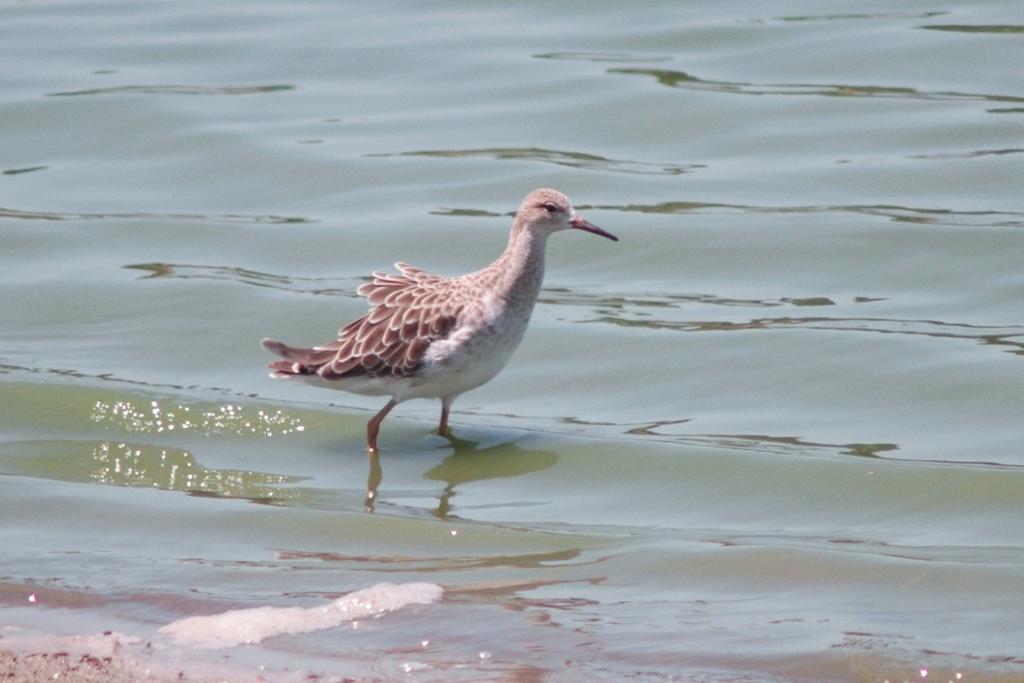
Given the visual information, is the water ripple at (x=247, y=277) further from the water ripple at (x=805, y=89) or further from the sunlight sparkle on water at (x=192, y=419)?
the water ripple at (x=805, y=89)

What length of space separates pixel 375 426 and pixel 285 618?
334 cm

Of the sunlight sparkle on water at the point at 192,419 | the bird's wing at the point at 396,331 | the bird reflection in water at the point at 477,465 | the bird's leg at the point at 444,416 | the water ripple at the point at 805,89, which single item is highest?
the water ripple at the point at 805,89

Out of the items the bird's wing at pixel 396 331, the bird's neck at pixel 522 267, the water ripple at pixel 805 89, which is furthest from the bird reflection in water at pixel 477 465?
the water ripple at pixel 805 89

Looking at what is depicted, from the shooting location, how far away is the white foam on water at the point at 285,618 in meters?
8.10

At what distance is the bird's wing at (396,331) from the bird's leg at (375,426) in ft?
1.13

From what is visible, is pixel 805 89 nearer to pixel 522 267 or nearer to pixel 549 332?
pixel 549 332

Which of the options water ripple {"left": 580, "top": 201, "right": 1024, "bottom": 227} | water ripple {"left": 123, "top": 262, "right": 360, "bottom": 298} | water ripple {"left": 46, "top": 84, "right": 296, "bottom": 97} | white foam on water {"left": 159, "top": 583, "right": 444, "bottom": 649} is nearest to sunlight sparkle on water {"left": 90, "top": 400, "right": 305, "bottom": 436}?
water ripple {"left": 123, "top": 262, "right": 360, "bottom": 298}

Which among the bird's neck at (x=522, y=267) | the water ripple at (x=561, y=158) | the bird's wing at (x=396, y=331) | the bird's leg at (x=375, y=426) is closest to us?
the bird's wing at (x=396, y=331)

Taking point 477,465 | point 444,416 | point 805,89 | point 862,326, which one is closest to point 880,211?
point 862,326

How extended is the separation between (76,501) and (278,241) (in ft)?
19.7

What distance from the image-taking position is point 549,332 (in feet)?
45.9

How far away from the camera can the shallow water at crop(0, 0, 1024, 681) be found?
28.7 ft

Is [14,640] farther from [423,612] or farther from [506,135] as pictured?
[506,135]

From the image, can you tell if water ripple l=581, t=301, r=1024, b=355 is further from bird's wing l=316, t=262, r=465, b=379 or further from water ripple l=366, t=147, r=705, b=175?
water ripple l=366, t=147, r=705, b=175
